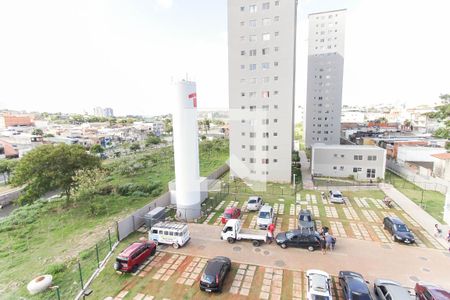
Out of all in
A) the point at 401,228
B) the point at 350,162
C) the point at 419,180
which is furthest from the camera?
the point at 350,162

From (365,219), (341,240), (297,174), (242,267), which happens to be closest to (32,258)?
(242,267)

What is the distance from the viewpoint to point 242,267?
44.6 feet

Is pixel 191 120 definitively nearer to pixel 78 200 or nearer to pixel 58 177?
pixel 58 177

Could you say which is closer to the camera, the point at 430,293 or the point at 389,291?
the point at 430,293

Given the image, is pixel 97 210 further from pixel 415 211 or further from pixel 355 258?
pixel 415 211

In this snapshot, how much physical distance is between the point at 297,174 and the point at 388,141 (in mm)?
21791

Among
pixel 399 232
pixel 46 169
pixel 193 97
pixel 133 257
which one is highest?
pixel 193 97

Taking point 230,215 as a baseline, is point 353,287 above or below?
above

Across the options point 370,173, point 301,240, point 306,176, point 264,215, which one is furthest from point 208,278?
point 370,173

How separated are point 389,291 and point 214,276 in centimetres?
789

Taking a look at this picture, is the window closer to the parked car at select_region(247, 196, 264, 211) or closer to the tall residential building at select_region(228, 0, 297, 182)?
the tall residential building at select_region(228, 0, 297, 182)

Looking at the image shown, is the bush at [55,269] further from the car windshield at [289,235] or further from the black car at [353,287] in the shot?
the black car at [353,287]

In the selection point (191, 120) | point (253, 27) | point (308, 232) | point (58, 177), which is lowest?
point (308, 232)

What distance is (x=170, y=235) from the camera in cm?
1585
